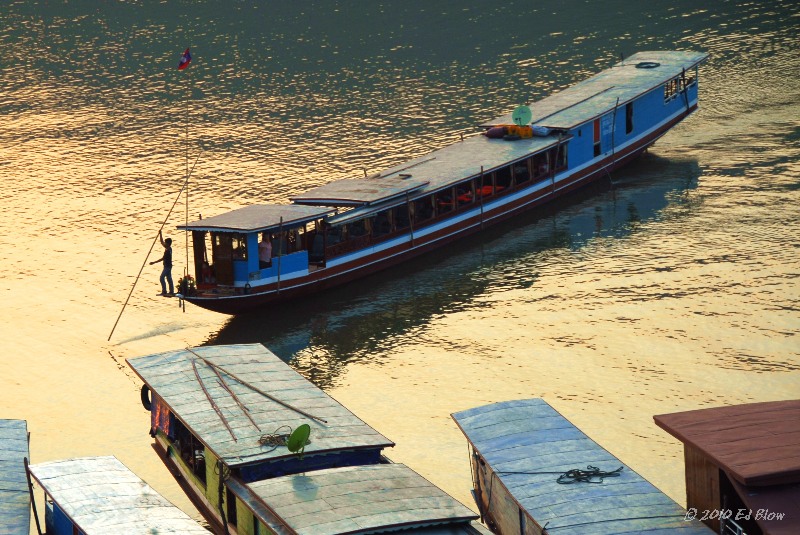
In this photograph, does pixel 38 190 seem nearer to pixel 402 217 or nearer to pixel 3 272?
Result: pixel 3 272

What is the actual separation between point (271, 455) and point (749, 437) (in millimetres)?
10077

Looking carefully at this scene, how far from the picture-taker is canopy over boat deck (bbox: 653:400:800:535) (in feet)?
75.9

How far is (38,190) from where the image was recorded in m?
56.4

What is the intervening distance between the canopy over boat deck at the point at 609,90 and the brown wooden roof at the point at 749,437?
28263 millimetres

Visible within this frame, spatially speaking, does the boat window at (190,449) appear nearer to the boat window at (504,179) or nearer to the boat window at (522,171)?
the boat window at (504,179)

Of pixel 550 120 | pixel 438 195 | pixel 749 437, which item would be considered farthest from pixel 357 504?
pixel 550 120

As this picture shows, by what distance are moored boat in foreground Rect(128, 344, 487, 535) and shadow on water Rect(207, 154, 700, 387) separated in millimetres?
6310

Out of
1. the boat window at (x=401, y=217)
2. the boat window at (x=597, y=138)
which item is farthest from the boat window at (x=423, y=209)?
the boat window at (x=597, y=138)

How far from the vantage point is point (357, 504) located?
2475 cm

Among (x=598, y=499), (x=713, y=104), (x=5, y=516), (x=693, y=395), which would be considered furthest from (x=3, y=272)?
(x=713, y=104)

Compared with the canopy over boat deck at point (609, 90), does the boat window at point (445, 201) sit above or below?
below

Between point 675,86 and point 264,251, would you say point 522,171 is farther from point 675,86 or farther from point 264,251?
point 264,251

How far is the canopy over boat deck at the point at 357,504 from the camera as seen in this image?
2405 centimetres

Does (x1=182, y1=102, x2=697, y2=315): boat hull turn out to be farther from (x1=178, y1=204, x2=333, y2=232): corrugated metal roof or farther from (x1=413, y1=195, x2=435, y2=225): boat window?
(x1=178, y1=204, x2=333, y2=232): corrugated metal roof
